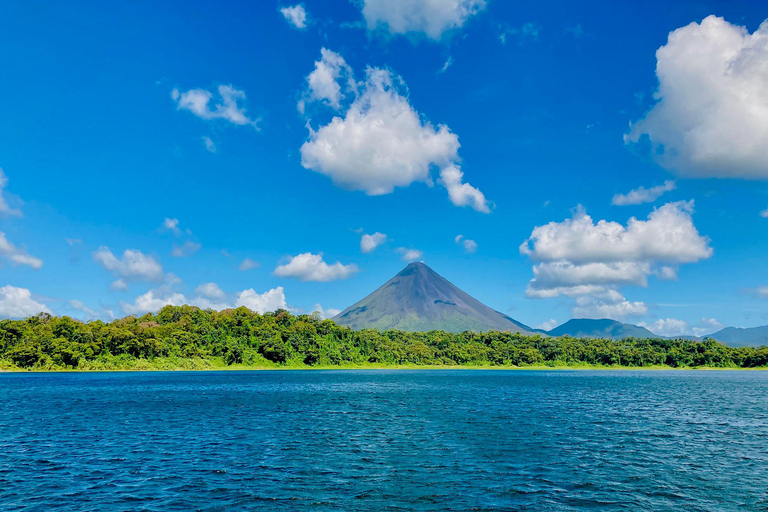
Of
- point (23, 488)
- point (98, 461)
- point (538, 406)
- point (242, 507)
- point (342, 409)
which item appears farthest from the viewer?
point (538, 406)

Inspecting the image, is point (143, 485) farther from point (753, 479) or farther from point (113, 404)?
point (113, 404)

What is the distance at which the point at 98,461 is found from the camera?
32.2 meters

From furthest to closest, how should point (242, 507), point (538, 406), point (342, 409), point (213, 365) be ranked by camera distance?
point (213, 365)
point (538, 406)
point (342, 409)
point (242, 507)

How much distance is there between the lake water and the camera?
24.3 m

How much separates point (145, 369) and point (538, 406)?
152690 mm

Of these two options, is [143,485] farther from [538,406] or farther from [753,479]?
[538,406]

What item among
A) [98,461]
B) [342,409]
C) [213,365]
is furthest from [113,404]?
[213,365]

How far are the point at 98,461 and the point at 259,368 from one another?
6815 inches

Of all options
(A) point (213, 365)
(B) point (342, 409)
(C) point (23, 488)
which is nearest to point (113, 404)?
(B) point (342, 409)

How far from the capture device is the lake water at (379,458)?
2427cm

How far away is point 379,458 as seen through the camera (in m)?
33.1

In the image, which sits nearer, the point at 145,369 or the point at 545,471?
the point at 545,471

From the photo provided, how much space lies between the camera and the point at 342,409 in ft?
200

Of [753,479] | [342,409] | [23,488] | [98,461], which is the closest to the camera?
[23,488]
